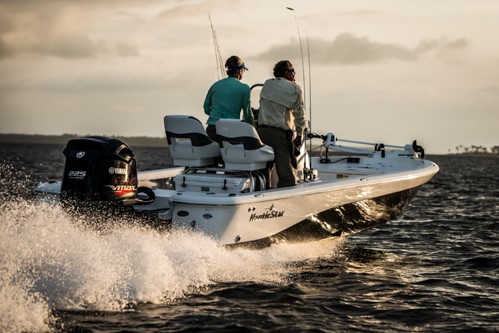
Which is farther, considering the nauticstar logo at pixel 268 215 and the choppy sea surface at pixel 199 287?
the nauticstar logo at pixel 268 215

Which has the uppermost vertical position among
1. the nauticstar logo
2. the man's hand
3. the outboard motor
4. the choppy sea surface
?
the man's hand

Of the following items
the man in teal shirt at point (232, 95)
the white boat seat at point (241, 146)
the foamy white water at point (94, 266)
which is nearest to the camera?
the foamy white water at point (94, 266)

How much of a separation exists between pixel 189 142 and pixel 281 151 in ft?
3.37

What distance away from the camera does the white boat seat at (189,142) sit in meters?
8.16

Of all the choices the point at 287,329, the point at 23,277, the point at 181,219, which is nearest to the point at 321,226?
the point at 181,219

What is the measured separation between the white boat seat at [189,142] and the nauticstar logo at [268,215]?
1052mm

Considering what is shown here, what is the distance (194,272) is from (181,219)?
0.61 m

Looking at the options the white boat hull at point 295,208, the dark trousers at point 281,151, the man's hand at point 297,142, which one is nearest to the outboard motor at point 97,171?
the white boat hull at point 295,208

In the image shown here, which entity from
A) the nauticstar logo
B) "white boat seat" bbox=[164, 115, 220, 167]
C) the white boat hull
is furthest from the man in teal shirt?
the nauticstar logo

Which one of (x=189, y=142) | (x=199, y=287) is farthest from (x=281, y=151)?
(x=199, y=287)

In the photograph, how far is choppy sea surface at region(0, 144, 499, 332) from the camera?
5.82 m

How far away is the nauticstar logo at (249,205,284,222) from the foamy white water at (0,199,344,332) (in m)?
0.36

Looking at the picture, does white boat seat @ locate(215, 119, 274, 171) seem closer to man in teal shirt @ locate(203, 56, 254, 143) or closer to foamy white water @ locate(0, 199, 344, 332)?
man in teal shirt @ locate(203, 56, 254, 143)

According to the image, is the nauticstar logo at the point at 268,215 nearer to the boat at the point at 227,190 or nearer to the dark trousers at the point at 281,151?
the boat at the point at 227,190
